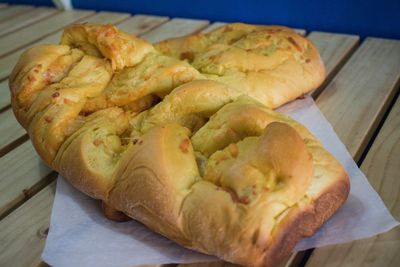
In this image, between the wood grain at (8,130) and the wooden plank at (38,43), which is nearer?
the wood grain at (8,130)

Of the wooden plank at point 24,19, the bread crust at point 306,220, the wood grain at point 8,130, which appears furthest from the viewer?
the wooden plank at point 24,19

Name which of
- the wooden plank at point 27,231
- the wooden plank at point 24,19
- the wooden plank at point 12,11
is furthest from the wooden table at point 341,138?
the wooden plank at point 12,11

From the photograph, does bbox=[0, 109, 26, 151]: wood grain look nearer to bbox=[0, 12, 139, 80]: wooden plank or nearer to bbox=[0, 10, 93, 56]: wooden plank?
bbox=[0, 12, 139, 80]: wooden plank

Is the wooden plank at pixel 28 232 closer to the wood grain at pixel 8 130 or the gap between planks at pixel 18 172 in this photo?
the gap between planks at pixel 18 172

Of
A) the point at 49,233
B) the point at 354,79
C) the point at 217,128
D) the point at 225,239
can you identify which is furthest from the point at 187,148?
the point at 354,79

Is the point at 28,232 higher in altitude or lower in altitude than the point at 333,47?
higher

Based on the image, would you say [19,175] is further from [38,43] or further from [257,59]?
[38,43]

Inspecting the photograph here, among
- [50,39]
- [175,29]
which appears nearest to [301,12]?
[175,29]
